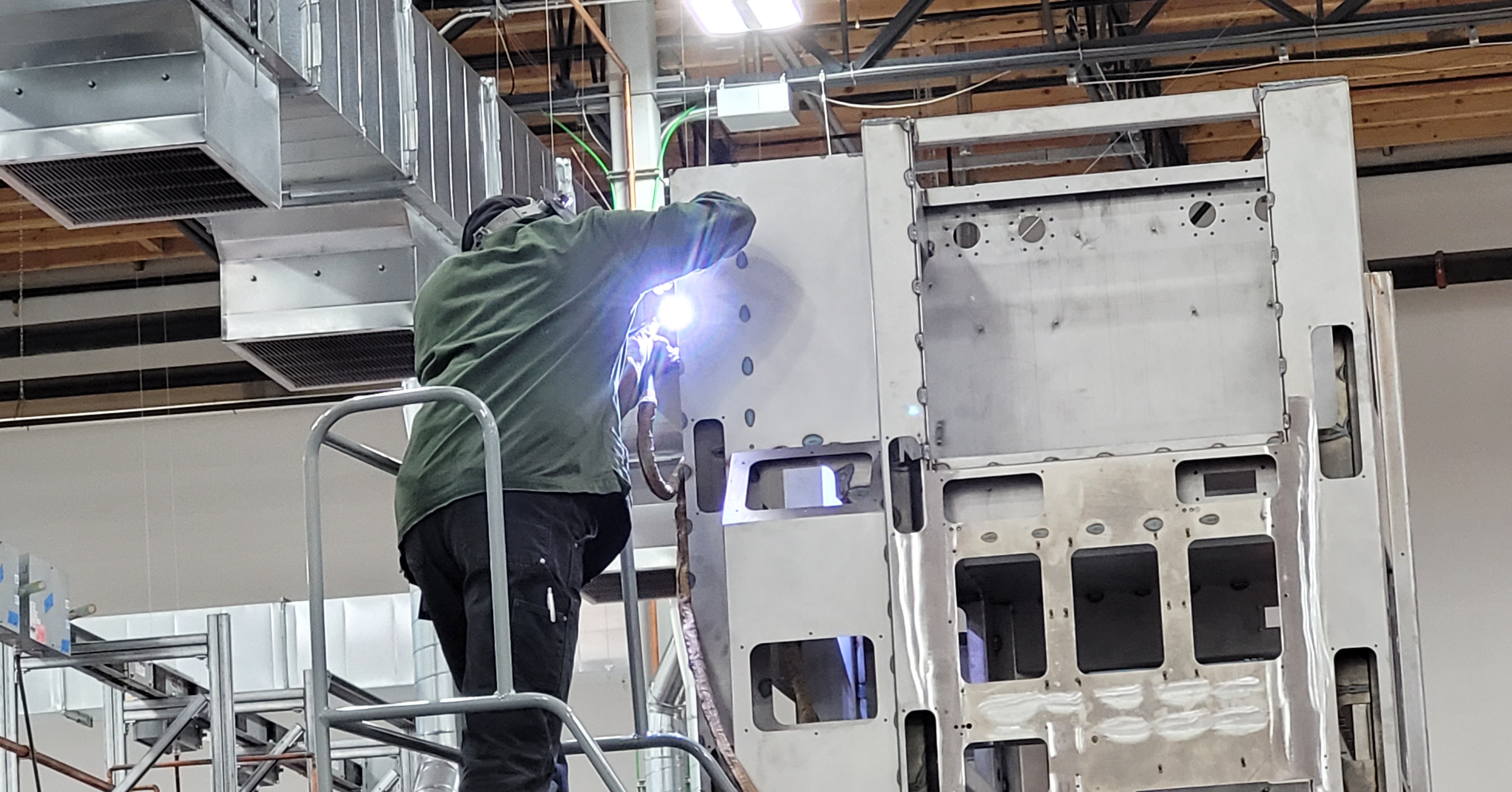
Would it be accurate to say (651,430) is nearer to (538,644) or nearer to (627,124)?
(538,644)

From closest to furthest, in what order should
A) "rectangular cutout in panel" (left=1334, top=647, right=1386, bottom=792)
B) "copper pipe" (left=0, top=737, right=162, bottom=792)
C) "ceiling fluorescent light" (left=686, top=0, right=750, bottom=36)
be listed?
"rectangular cutout in panel" (left=1334, top=647, right=1386, bottom=792) < "copper pipe" (left=0, top=737, right=162, bottom=792) < "ceiling fluorescent light" (left=686, top=0, right=750, bottom=36)

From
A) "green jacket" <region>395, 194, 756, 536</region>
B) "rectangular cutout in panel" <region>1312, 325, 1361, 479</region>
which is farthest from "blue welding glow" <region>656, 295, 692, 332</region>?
"rectangular cutout in panel" <region>1312, 325, 1361, 479</region>

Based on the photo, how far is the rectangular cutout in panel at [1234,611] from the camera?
6.23m

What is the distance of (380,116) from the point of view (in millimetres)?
9211

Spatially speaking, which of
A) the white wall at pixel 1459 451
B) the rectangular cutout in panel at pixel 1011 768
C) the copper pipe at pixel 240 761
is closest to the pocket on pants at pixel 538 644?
the rectangular cutout in panel at pixel 1011 768

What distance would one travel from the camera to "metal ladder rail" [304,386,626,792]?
179 inches

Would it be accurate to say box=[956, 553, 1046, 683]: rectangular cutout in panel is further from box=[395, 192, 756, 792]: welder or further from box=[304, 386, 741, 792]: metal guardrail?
box=[304, 386, 741, 792]: metal guardrail

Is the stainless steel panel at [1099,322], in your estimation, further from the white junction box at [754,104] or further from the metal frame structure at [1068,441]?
the white junction box at [754,104]

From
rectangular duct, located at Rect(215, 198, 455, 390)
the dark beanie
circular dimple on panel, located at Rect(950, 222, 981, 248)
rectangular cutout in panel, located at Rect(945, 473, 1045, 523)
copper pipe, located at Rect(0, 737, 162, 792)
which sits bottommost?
copper pipe, located at Rect(0, 737, 162, 792)

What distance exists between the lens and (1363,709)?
5.53m

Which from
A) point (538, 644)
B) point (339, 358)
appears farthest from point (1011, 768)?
point (339, 358)

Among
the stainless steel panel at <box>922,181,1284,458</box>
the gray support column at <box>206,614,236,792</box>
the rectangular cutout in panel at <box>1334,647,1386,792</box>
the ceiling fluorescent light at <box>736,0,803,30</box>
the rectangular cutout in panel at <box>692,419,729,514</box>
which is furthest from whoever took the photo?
the ceiling fluorescent light at <box>736,0,803,30</box>

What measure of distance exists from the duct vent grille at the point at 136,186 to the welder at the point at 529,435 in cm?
258

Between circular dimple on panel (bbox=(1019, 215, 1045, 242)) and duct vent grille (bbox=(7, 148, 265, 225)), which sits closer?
circular dimple on panel (bbox=(1019, 215, 1045, 242))
